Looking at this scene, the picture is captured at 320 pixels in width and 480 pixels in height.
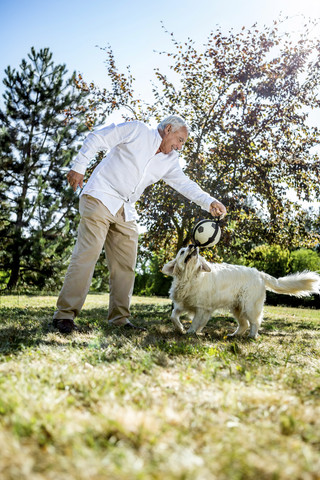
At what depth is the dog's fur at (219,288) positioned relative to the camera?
511cm

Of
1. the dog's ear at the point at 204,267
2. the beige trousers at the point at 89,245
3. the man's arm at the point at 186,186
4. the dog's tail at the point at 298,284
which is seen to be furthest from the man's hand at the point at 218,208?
the dog's tail at the point at 298,284

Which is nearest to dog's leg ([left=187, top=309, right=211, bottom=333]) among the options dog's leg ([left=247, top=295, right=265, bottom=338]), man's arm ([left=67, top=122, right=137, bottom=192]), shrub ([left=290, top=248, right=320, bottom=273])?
dog's leg ([left=247, top=295, right=265, bottom=338])

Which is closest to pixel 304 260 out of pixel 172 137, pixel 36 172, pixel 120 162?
pixel 36 172

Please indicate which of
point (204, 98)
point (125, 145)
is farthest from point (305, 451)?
point (204, 98)

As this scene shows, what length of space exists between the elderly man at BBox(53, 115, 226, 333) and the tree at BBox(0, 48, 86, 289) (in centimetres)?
1192

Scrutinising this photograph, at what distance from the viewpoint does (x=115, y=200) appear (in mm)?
4469

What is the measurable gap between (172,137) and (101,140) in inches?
36.4

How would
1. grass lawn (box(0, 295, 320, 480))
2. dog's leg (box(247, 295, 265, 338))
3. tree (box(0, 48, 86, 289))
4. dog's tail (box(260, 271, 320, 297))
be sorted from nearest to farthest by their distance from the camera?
1. grass lawn (box(0, 295, 320, 480))
2. dog's leg (box(247, 295, 265, 338))
3. dog's tail (box(260, 271, 320, 297))
4. tree (box(0, 48, 86, 289))

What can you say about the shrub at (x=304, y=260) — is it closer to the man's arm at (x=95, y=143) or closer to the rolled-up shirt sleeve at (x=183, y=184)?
the rolled-up shirt sleeve at (x=183, y=184)

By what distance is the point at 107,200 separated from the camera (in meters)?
4.39

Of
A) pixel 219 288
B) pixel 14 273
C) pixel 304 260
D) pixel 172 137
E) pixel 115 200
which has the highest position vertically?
pixel 304 260

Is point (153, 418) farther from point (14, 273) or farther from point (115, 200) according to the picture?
point (14, 273)

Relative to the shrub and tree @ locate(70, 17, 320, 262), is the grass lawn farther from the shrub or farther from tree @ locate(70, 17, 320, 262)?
the shrub

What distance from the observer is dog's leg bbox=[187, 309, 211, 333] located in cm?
512
